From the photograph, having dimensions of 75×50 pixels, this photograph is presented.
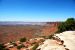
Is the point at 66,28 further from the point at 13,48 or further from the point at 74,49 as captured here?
the point at 74,49

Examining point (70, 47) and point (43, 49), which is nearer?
point (70, 47)

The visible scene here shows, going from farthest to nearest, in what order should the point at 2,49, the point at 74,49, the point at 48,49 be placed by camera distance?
the point at 2,49
the point at 48,49
the point at 74,49

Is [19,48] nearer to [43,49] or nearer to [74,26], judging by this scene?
[43,49]

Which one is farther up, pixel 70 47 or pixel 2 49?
pixel 70 47

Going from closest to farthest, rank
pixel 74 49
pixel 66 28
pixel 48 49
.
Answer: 1. pixel 74 49
2. pixel 48 49
3. pixel 66 28

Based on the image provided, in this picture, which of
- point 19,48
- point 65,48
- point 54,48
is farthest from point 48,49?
point 19,48

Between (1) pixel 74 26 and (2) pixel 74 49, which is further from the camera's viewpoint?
(1) pixel 74 26

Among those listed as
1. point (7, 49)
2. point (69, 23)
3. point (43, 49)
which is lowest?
point (7, 49)

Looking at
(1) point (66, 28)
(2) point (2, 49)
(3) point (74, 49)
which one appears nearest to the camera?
(3) point (74, 49)

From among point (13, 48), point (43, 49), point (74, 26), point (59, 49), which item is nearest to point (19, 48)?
point (13, 48)
